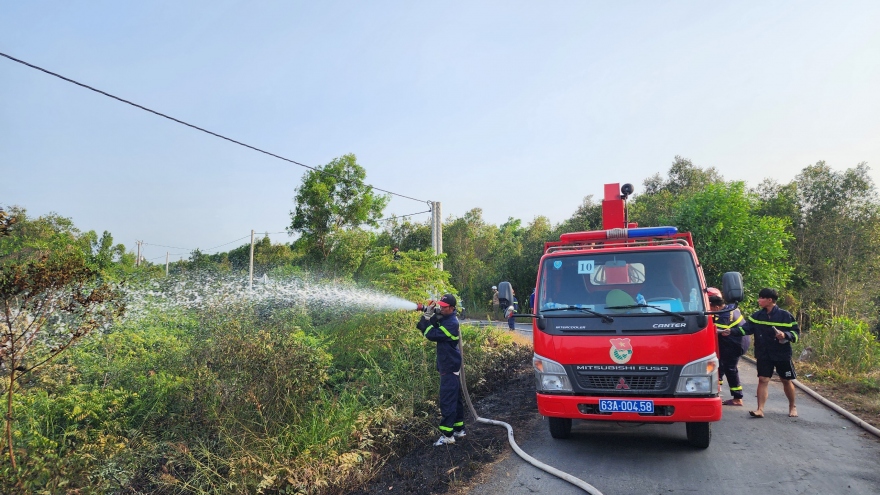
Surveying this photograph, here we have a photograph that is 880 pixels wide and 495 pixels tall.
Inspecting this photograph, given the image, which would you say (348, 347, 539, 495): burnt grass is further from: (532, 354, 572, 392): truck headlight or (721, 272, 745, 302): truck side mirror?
(721, 272, 745, 302): truck side mirror

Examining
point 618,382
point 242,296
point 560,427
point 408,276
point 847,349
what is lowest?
point 560,427

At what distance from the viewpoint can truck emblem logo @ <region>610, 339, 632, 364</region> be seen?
5453mm

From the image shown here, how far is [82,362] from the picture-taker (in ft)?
22.6

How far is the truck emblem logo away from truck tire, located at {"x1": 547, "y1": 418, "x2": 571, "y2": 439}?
1.19 meters

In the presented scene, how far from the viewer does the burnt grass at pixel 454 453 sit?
16.4 feet

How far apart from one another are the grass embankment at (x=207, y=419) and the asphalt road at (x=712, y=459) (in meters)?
1.57

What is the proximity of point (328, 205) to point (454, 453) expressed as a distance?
19334 millimetres

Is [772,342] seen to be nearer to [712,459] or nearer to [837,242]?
[712,459]

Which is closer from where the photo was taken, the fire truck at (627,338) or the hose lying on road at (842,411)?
the fire truck at (627,338)

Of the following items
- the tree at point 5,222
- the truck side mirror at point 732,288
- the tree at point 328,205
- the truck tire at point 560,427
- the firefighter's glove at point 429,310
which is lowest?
the truck tire at point 560,427

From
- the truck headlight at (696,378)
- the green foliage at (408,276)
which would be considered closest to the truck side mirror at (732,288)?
the truck headlight at (696,378)

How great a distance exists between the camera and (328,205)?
78.6 feet

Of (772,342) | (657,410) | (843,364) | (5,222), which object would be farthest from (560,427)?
(843,364)

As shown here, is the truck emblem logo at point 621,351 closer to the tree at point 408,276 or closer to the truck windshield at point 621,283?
the truck windshield at point 621,283
